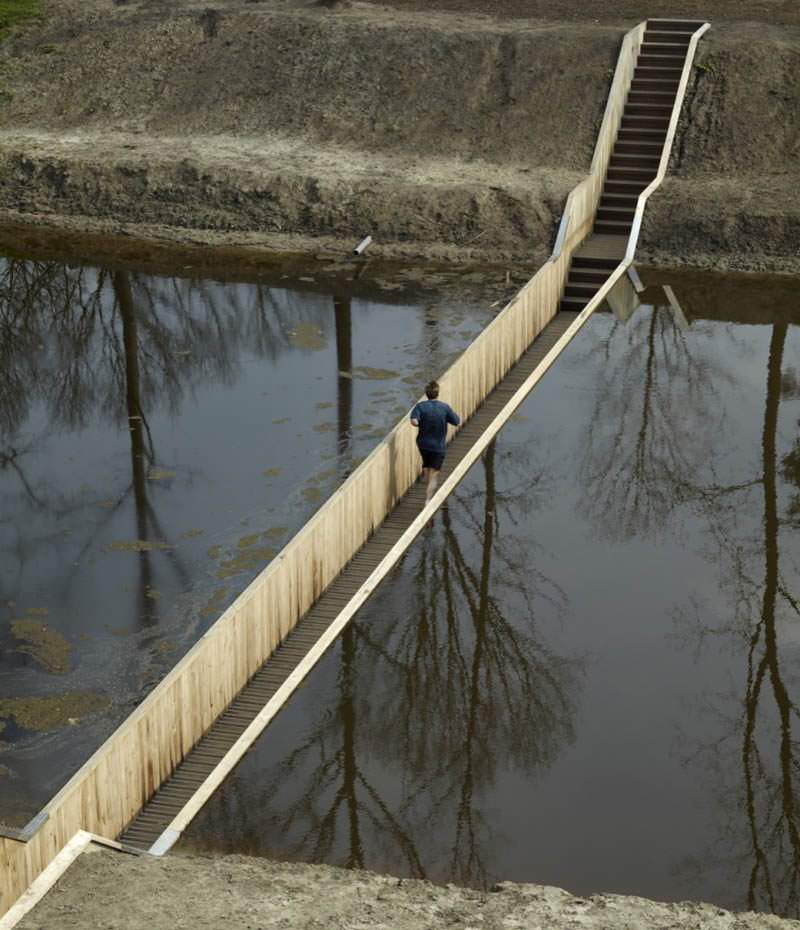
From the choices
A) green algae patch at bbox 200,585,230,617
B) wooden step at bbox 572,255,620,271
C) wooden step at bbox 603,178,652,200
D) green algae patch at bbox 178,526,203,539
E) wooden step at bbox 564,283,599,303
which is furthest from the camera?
wooden step at bbox 603,178,652,200

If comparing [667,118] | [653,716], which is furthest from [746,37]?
[653,716]

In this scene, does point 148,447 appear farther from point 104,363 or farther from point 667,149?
point 667,149

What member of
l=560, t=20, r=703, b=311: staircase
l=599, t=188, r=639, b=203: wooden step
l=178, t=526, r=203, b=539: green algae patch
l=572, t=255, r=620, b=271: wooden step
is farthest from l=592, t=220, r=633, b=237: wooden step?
l=178, t=526, r=203, b=539: green algae patch

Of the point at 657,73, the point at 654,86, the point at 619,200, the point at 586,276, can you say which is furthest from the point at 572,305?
the point at 657,73

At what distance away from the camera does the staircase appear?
30062 millimetres

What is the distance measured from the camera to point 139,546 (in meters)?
19.0

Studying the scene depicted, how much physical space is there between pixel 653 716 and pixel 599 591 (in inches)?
114

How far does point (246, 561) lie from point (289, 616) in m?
2.36

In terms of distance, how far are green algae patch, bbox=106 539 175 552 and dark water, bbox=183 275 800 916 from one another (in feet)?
10.2

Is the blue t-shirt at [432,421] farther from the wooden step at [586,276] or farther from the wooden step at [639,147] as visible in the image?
the wooden step at [639,147]

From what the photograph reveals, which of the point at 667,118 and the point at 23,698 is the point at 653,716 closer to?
the point at 23,698

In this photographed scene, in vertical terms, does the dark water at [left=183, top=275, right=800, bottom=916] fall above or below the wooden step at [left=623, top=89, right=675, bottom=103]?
below

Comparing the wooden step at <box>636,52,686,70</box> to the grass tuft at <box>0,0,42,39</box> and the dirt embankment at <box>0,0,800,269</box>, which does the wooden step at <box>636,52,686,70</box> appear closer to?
the dirt embankment at <box>0,0,800,269</box>

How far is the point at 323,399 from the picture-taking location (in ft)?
79.2
